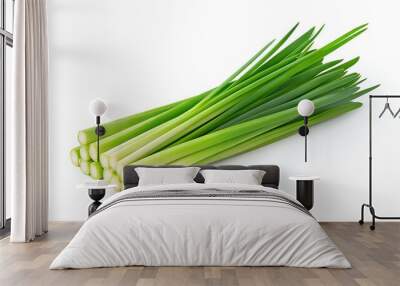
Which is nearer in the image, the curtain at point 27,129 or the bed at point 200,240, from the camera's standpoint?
the bed at point 200,240

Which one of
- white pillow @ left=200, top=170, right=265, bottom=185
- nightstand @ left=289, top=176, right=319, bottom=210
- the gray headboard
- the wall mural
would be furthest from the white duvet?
the wall mural

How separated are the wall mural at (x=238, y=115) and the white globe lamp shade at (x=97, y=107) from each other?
30 cm

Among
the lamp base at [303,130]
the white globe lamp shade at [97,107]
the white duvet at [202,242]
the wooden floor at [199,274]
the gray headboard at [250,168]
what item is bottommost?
the wooden floor at [199,274]

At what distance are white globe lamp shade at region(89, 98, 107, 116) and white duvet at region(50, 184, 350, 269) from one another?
2.33 m

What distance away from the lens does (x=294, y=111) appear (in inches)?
253

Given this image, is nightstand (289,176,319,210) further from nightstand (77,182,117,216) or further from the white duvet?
nightstand (77,182,117,216)

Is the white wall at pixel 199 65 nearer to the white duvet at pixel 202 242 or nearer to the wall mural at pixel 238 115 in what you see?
the wall mural at pixel 238 115

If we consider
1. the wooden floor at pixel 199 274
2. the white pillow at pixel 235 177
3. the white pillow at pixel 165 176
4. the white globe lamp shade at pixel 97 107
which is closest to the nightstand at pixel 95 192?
the white pillow at pixel 165 176

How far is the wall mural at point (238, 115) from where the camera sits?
21.2 ft

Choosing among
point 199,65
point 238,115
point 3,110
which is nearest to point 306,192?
point 238,115

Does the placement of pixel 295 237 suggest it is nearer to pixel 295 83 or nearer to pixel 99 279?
pixel 99 279

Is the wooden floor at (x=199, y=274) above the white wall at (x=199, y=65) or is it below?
below

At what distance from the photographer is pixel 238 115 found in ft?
21.5

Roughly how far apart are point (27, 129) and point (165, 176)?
1.55 meters
